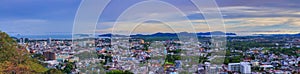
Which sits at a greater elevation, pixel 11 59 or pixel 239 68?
pixel 11 59

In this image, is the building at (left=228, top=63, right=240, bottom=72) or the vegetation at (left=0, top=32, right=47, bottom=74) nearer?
the vegetation at (left=0, top=32, right=47, bottom=74)

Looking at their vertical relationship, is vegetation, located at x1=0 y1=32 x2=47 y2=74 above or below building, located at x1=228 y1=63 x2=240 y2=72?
above

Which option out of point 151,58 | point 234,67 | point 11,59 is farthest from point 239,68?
point 11,59

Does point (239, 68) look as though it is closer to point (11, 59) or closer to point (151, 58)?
point (151, 58)

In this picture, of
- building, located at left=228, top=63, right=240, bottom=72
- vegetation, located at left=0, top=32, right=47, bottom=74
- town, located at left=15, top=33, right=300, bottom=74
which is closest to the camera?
vegetation, located at left=0, top=32, right=47, bottom=74

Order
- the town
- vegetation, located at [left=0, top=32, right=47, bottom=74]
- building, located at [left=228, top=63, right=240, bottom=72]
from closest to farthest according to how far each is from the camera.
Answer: vegetation, located at [left=0, top=32, right=47, bottom=74]
the town
building, located at [left=228, top=63, right=240, bottom=72]

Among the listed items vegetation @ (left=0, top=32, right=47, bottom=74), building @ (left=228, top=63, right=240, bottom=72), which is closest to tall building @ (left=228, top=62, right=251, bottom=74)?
building @ (left=228, top=63, right=240, bottom=72)

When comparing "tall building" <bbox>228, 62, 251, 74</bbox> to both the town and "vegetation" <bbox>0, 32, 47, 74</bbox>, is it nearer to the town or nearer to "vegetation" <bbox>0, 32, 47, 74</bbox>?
the town

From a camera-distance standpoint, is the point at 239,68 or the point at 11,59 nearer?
the point at 11,59

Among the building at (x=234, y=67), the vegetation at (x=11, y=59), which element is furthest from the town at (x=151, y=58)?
the vegetation at (x=11, y=59)

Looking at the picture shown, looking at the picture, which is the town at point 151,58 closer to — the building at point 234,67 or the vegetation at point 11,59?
the building at point 234,67

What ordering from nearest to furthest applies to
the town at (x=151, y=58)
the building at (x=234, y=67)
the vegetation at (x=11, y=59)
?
the vegetation at (x=11, y=59), the town at (x=151, y=58), the building at (x=234, y=67)

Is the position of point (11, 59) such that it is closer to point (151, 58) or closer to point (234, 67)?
point (151, 58)
